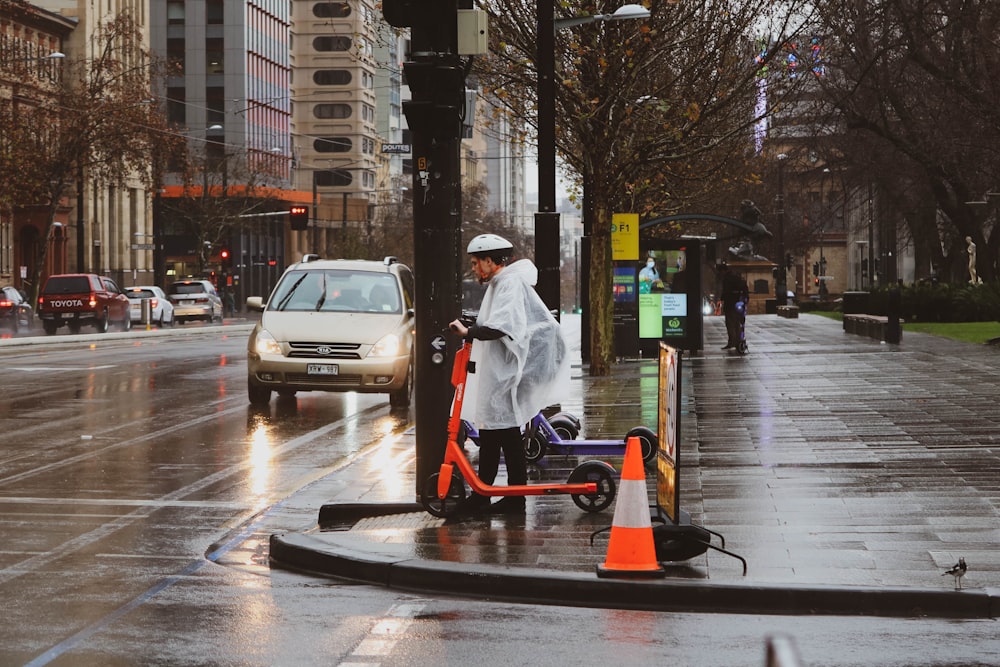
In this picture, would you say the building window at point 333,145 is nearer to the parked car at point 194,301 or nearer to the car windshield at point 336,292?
the parked car at point 194,301

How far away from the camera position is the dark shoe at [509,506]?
9.89m

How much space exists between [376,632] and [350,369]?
11.7m

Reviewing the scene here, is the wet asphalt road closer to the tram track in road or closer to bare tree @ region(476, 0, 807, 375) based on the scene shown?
Answer: the tram track in road

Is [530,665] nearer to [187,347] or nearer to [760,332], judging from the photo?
[187,347]

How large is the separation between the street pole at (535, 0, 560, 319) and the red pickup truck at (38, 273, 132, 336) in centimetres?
3406

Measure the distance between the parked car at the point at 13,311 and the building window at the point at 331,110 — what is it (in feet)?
258

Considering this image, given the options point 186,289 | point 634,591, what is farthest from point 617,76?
point 186,289

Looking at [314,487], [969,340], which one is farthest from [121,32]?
[314,487]

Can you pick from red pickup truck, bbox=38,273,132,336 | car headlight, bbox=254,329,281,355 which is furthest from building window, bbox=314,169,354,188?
car headlight, bbox=254,329,281,355

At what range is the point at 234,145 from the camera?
3866 inches

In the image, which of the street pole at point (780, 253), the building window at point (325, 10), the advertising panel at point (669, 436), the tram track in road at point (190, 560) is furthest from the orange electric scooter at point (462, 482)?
the building window at point (325, 10)

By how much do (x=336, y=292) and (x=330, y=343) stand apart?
1.58 m

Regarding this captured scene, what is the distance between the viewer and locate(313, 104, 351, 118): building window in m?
131

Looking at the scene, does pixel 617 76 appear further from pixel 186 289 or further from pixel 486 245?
pixel 186 289
